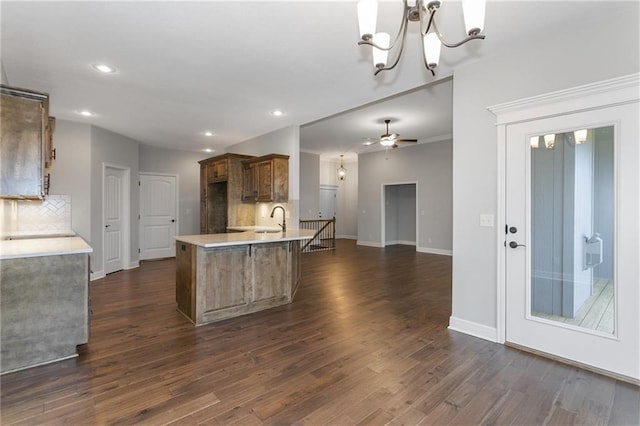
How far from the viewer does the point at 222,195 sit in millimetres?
7574

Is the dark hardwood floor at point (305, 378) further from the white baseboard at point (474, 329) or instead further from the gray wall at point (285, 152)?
the gray wall at point (285, 152)

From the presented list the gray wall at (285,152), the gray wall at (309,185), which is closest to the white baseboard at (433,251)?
the gray wall at (309,185)

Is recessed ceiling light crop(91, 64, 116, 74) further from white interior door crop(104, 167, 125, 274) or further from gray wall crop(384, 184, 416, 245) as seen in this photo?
gray wall crop(384, 184, 416, 245)

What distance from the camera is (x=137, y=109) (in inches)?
188

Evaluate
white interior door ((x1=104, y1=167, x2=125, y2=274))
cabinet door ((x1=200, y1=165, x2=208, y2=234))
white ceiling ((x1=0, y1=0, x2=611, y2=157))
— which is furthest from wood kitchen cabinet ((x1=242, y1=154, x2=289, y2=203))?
white interior door ((x1=104, y1=167, x2=125, y2=274))

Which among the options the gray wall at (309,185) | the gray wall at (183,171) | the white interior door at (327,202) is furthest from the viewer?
the white interior door at (327,202)

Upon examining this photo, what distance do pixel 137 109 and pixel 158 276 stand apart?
3.01 meters

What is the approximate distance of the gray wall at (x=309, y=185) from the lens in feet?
32.5

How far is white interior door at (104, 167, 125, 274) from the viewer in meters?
6.09

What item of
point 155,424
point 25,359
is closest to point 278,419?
point 155,424

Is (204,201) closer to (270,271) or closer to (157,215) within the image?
(157,215)

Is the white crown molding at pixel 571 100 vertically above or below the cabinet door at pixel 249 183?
above

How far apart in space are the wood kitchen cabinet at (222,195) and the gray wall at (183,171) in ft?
3.86

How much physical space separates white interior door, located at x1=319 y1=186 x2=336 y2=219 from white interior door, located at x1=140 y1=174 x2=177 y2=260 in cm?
551
